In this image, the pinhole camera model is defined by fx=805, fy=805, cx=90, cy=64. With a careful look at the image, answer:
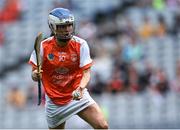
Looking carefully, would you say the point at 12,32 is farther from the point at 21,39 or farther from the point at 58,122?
the point at 58,122

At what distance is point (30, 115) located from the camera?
17.9 m

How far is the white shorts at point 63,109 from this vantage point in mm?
9758

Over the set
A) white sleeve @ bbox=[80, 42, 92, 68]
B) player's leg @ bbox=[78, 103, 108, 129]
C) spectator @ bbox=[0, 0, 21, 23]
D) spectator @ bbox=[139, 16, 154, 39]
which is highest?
white sleeve @ bbox=[80, 42, 92, 68]

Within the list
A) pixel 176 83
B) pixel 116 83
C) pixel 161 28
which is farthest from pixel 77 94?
pixel 161 28

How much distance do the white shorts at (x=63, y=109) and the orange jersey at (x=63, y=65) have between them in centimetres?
9

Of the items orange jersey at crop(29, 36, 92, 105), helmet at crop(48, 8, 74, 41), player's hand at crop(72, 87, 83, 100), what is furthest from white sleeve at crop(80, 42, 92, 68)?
player's hand at crop(72, 87, 83, 100)

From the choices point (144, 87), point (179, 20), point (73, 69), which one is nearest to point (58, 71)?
point (73, 69)

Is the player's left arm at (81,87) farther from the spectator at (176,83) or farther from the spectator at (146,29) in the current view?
the spectator at (146,29)

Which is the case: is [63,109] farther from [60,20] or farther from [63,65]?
[60,20]

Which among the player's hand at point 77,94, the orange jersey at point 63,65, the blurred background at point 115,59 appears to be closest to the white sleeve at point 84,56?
the orange jersey at point 63,65

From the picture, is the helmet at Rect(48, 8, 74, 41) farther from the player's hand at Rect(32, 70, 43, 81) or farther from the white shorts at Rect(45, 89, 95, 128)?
the white shorts at Rect(45, 89, 95, 128)

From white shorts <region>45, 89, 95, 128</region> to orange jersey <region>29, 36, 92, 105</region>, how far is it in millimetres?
94

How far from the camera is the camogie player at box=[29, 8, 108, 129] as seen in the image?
30.9ft

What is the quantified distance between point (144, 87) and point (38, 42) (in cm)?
778
